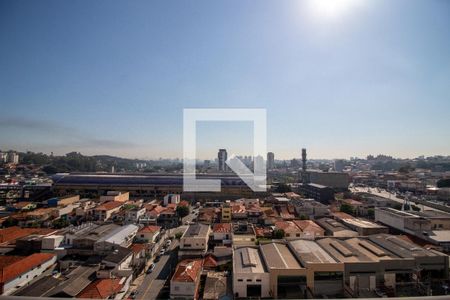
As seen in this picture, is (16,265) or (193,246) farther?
(193,246)

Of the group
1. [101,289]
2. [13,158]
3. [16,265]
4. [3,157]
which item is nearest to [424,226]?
[101,289]

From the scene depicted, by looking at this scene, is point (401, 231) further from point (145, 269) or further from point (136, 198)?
point (136, 198)

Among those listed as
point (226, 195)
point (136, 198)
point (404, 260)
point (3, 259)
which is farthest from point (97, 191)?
point (404, 260)

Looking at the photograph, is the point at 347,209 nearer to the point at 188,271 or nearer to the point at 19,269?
the point at 188,271

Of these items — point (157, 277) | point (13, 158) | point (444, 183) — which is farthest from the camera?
point (13, 158)

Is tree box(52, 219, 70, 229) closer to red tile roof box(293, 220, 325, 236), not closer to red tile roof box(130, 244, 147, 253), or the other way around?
red tile roof box(130, 244, 147, 253)
